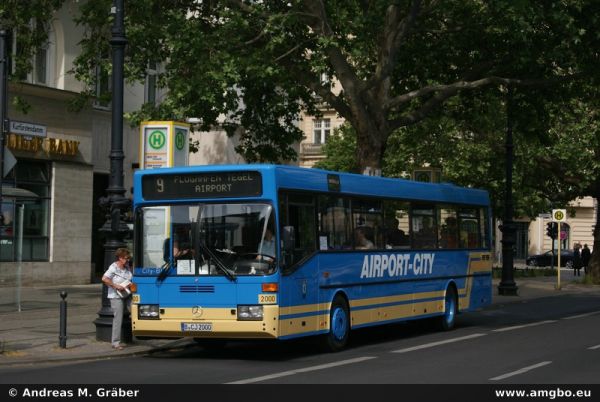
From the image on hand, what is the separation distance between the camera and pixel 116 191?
18781mm

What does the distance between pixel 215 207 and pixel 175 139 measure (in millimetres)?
3912

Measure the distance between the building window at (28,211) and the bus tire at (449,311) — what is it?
14248 mm

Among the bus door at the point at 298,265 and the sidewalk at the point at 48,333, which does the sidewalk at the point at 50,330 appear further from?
the bus door at the point at 298,265

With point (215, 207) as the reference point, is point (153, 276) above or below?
below

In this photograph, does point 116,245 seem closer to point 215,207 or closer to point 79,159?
point 215,207

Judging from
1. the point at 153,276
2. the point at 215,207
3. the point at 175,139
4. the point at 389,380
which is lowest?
the point at 389,380

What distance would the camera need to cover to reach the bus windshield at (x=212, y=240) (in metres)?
16.1

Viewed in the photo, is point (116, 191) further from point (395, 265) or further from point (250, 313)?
point (395, 265)

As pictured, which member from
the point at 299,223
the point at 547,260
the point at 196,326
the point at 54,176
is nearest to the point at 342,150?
the point at 547,260

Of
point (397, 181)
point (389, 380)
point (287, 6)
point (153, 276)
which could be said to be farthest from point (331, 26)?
point (389, 380)

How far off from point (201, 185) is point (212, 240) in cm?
86

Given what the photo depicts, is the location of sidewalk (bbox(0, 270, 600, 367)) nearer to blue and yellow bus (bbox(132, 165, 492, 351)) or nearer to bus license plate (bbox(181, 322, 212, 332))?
blue and yellow bus (bbox(132, 165, 492, 351))

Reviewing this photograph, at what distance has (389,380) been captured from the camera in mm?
13703
